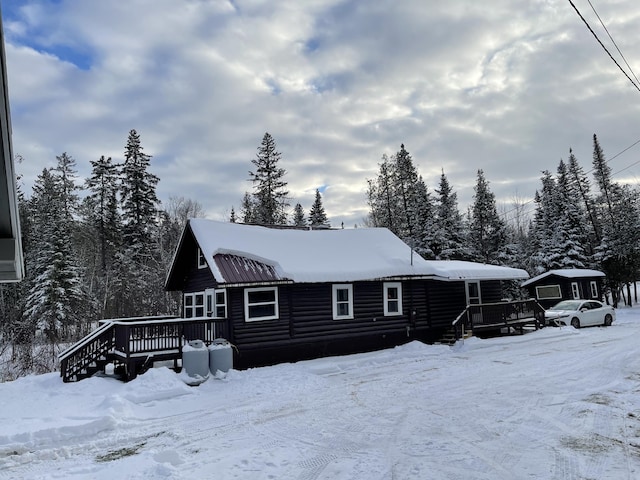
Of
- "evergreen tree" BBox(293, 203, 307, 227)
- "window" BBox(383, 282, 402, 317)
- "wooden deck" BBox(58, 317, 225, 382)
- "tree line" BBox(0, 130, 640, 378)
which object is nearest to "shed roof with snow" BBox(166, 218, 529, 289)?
"window" BBox(383, 282, 402, 317)

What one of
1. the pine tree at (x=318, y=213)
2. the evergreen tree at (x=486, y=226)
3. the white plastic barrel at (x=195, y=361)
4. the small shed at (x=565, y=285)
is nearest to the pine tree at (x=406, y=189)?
the evergreen tree at (x=486, y=226)

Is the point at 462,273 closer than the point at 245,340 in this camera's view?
No

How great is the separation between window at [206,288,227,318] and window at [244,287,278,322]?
82cm

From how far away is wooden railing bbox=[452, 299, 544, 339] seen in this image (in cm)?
1959

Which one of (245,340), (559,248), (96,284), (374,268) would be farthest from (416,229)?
(96,284)

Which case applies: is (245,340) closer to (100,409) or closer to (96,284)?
(100,409)

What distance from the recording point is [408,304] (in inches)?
747

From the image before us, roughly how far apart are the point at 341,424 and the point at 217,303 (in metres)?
9.10

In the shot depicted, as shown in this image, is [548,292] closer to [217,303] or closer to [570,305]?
[570,305]

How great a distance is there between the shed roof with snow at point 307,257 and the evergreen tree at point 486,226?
21.4m

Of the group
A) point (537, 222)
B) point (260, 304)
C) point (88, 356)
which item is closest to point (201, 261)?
point (260, 304)

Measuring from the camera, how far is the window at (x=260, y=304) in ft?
49.4

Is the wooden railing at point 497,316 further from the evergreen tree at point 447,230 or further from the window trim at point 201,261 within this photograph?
the evergreen tree at point 447,230

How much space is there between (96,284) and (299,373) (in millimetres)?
31693
